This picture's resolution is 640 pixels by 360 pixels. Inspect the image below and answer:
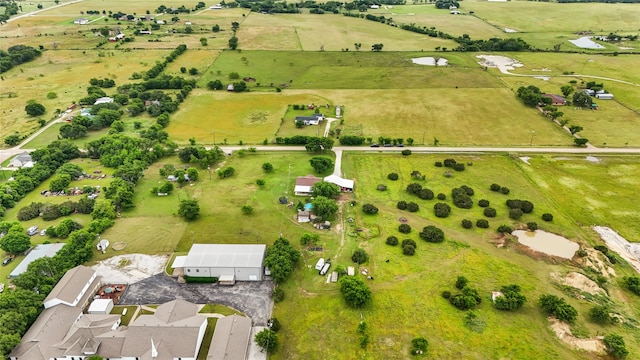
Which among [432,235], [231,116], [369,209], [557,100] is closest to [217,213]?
[369,209]

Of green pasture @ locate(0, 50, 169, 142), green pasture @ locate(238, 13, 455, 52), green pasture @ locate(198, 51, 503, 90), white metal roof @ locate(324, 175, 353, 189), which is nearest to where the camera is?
white metal roof @ locate(324, 175, 353, 189)

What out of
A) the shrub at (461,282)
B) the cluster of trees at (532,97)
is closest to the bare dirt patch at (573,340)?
the shrub at (461,282)

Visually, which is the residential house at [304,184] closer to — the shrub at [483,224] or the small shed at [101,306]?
the shrub at [483,224]

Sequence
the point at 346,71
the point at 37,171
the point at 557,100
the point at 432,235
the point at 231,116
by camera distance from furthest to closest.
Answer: the point at 346,71
the point at 557,100
the point at 231,116
the point at 37,171
the point at 432,235

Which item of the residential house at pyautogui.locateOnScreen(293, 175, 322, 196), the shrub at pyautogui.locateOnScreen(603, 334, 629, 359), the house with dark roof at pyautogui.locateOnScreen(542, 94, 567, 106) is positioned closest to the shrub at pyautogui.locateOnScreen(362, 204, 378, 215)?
the residential house at pyautogui.locateOnScreen(293, 175, 322, 196)

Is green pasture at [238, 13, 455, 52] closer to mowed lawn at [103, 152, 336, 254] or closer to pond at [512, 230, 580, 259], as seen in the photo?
mowed lawn at [103, 152, 336, 254]

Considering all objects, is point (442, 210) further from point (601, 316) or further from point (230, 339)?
point (230, 339)

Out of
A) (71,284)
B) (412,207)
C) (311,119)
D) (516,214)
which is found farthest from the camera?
(311,119)
